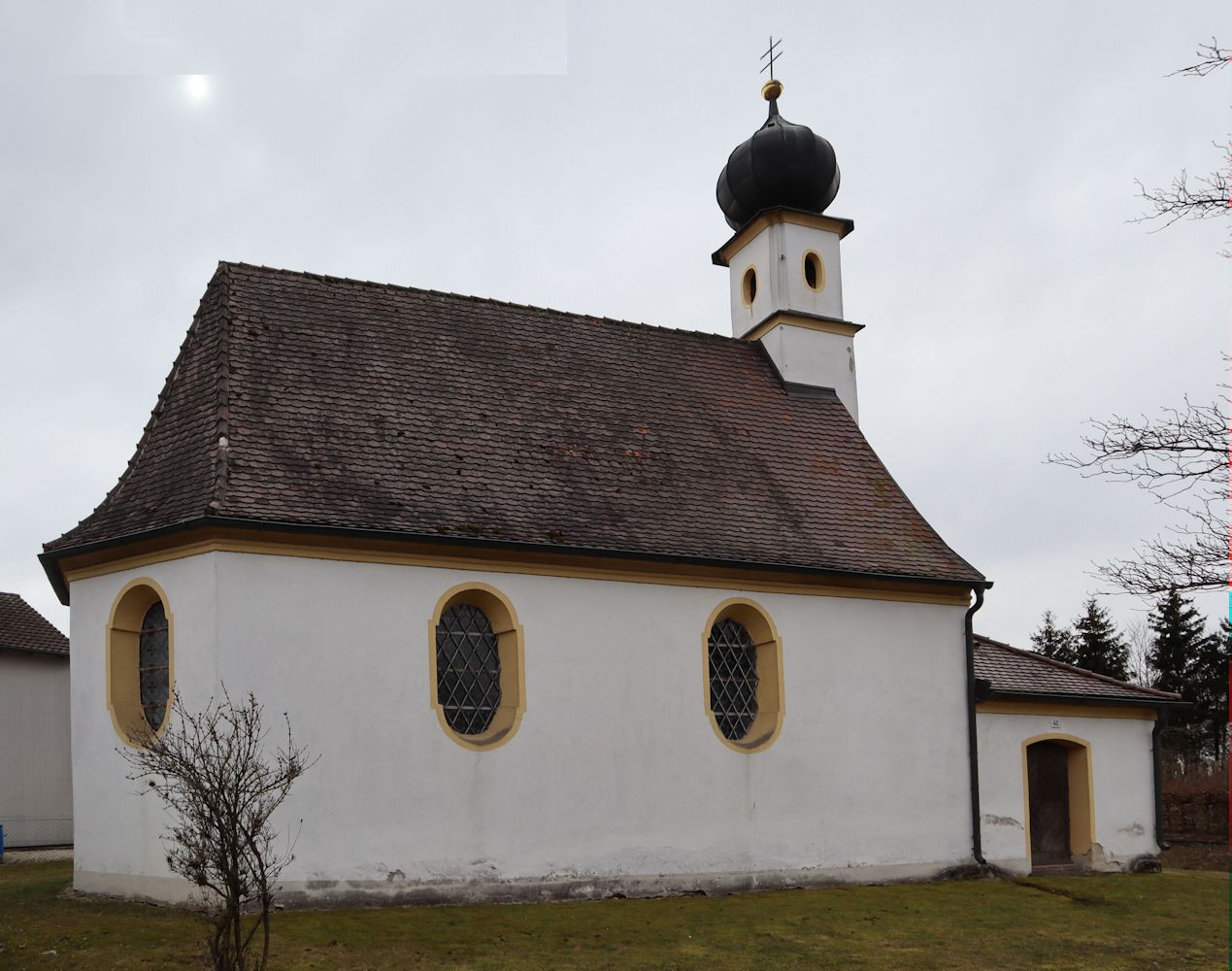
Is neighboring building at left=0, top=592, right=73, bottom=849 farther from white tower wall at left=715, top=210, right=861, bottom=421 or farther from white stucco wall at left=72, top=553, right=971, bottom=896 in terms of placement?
white tower wall at left=715, top=210, right=861, bottom=421

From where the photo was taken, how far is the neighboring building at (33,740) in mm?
24188

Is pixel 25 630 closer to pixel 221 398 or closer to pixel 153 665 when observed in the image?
pixel 153 665

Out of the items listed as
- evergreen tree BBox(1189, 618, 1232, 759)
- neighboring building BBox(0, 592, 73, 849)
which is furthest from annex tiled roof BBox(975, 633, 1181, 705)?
evergreen tree BBox(1189, 618, 1232, 759)

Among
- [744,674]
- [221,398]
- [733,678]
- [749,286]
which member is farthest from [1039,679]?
[221,398]

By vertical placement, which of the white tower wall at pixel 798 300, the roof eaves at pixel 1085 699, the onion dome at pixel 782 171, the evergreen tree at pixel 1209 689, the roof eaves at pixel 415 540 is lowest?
the evergreen tree at pixel 1209 689

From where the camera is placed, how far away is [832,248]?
22062mm

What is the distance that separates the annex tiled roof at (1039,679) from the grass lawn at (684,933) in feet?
11.3

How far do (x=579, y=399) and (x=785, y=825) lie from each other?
20.8 ft

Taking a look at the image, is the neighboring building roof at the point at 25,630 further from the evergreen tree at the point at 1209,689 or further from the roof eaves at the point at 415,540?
the evergreen tree at the point at 1209,689

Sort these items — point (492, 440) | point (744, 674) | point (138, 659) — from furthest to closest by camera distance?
point (744, 674), point (492, 440), point (138, 659)

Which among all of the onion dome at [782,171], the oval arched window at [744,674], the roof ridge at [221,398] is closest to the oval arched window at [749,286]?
the onion dome at [782,171]

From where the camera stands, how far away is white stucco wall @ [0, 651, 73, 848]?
24.2m

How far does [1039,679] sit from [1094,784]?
68.2 inches

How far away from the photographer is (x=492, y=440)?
15953 mm
